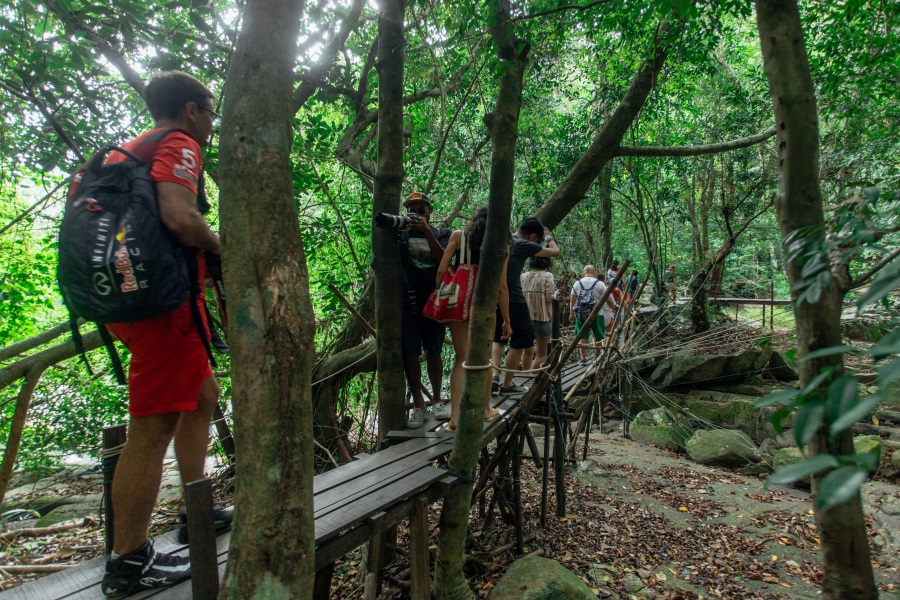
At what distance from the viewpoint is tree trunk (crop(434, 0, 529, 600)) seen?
279cm

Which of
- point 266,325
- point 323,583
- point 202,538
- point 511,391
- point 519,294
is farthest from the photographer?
point 511,391

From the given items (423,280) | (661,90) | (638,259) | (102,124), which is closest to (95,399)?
(102,124)

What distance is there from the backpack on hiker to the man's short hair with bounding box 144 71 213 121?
6707 millimetres

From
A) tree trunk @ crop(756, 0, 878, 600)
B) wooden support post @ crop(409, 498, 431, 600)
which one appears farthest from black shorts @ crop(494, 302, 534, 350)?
tree trunk @ crop(756, 0, 878, 600)

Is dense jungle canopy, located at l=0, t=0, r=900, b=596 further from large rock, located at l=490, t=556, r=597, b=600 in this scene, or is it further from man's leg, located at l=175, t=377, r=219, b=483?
large rock, located at l=490, t=556, r=597, b=600

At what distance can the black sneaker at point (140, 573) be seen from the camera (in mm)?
1673

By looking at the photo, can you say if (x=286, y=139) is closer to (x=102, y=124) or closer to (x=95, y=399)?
(x=102, y=124)

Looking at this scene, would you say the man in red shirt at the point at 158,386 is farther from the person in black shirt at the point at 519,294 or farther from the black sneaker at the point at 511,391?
the black sneaker at the point at 511,391

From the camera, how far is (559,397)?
549 cm

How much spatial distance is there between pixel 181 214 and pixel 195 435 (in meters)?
0.86

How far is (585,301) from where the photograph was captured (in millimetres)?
7902

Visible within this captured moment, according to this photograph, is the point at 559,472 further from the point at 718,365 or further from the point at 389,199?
the point at 718,365

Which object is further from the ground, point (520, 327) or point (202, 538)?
point (520, 327)

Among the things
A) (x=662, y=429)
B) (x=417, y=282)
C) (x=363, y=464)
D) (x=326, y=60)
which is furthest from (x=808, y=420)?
A: (x=662, y=429)
